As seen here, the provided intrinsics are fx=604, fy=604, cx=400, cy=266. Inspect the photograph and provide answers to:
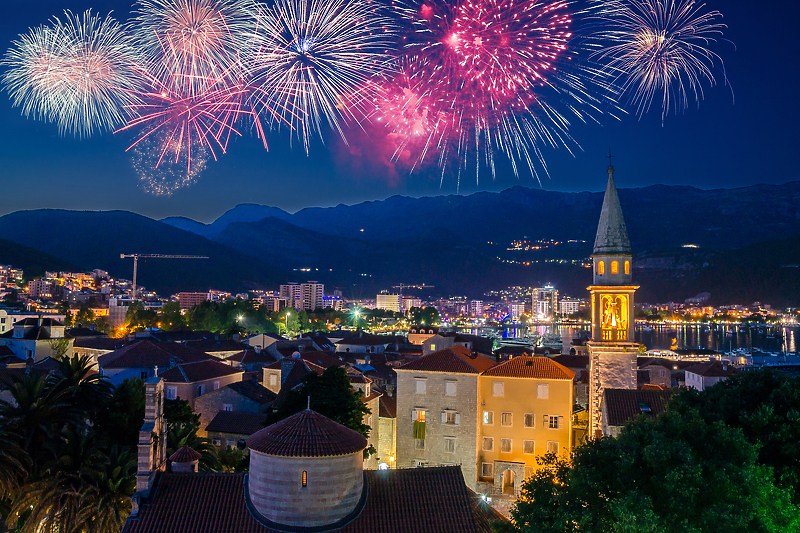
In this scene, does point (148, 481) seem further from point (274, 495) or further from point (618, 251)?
point (618, 251)

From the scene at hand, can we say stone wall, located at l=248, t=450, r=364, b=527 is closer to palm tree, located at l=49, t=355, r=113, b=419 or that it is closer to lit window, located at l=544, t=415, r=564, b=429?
palm tree, located at l=49, t=355, r=113, b=419

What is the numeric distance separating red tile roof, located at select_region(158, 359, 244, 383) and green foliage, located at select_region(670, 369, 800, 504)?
32071mm

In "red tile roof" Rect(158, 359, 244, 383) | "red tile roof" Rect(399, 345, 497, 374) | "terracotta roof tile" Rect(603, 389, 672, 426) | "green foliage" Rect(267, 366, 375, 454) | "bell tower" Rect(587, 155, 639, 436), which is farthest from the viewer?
"red tile roof" Rect(158, 359, 244, 383)

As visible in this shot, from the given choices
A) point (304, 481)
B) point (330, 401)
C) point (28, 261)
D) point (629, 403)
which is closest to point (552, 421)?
point (629, 403)

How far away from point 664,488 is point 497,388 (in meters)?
20.9

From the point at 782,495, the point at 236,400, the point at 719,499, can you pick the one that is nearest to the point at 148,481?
the point at 719,499

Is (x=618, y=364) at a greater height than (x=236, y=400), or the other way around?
(x=618, y=364)

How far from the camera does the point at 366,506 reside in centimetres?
1698

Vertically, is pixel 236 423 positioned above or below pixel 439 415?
below

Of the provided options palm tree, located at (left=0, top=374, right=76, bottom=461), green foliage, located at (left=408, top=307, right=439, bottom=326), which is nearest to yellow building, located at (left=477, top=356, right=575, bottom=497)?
palm tree, located at (left=0, top=374, right=76, bottom=461)

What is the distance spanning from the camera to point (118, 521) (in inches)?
711

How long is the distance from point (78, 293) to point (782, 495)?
168843 mm

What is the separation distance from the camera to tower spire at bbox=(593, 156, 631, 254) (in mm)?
28094

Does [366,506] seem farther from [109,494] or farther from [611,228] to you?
[611,228]
